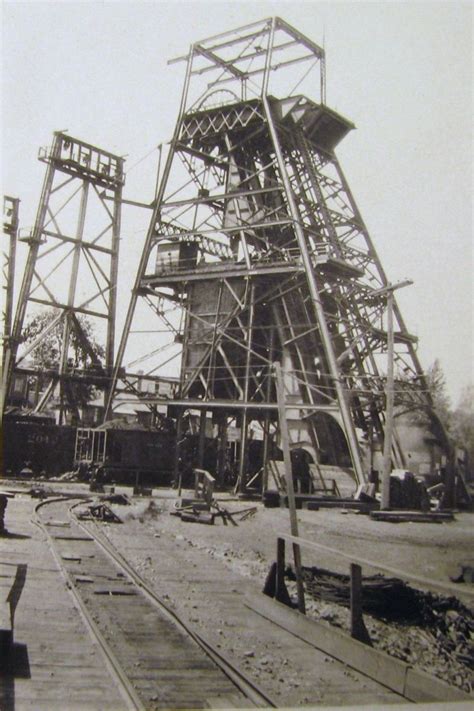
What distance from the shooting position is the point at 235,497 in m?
21.2

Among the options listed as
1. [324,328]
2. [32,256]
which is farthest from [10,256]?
[324,328]

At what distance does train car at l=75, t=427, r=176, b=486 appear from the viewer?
24969mm

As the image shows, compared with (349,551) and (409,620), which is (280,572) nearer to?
(409,620)

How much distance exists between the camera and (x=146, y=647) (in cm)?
565

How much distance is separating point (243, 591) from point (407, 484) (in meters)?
10.8

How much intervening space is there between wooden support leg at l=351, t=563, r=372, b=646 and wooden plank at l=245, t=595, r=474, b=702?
5.4 inches

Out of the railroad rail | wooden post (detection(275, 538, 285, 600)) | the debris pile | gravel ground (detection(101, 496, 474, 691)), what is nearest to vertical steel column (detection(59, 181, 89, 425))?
gravel ground (detection(101, 496, 474, 691))

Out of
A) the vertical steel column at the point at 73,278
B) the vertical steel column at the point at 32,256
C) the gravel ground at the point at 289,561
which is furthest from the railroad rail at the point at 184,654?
the vertical steel column at the point at 73,278

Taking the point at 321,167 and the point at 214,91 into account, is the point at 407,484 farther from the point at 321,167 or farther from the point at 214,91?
the point at 214,91

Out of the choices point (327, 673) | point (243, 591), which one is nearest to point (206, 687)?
point (327, 673)

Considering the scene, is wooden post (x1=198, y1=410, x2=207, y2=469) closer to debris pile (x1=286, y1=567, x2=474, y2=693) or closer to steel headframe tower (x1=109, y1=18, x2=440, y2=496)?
steel headframe tower (x1=109, y1=18, x2=440, y2=496)

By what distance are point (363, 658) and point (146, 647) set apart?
186cm

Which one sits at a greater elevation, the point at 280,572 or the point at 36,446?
the point at 36,446

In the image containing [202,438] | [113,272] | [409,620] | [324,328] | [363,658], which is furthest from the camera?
[113,272]
